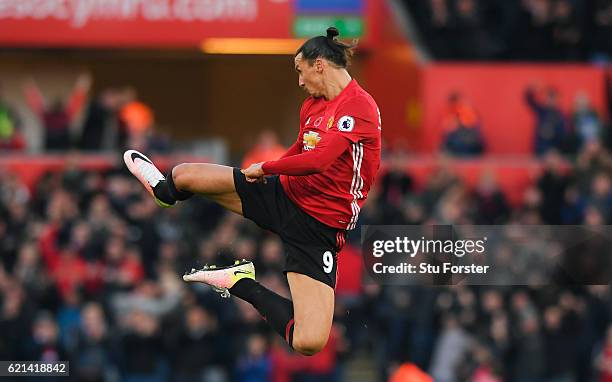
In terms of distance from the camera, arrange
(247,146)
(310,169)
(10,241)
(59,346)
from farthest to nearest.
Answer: (247,146)
(10,241)
(59,346)
(310,169)

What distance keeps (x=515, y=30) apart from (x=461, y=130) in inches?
80.4

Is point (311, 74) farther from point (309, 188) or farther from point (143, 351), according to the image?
point (143, 351)

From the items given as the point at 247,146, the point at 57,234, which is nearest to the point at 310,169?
the point at 57,234

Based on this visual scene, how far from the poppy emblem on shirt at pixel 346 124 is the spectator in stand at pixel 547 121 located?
9898 millimetres

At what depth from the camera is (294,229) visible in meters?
11.0

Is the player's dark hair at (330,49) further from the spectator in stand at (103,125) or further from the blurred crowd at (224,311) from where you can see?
the spectator in stand at (103,125)

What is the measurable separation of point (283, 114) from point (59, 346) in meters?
10.1

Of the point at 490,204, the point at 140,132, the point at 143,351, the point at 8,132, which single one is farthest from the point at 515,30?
the point at 143,351

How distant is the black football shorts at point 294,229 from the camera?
432 inches

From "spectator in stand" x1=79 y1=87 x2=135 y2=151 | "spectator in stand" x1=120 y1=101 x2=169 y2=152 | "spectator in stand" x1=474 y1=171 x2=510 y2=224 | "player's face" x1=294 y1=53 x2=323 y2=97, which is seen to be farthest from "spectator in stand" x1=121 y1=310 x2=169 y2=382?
"player's face" x1=294 y1=53 x2=323 y2=97

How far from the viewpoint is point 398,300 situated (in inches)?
671

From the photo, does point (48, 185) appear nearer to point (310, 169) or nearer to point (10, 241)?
point (10, 241)

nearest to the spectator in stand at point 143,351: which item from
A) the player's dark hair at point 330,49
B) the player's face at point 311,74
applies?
the player's face at point 311,74

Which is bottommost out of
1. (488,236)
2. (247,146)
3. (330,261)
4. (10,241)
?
(330,261)
